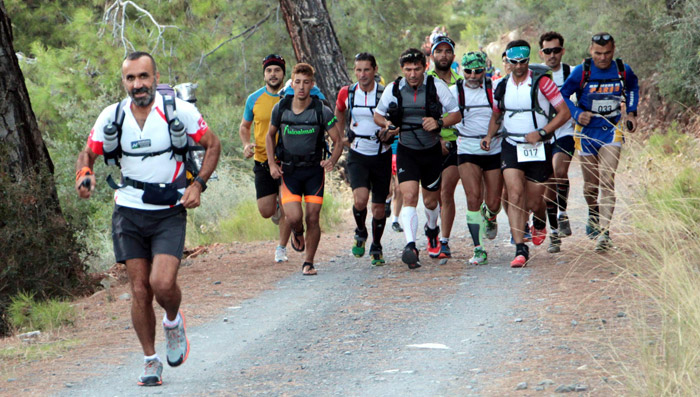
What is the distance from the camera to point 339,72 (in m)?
15.6

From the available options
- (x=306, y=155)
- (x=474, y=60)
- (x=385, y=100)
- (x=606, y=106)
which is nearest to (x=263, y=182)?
(x=306, y=155)

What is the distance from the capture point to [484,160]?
32.4 feet

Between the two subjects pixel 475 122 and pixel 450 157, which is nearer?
pixel 475 122

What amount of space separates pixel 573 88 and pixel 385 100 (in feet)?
6.46

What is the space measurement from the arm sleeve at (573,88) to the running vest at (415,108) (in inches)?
53.4

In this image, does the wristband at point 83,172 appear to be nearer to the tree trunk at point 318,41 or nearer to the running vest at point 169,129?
the running vest at point 169,129

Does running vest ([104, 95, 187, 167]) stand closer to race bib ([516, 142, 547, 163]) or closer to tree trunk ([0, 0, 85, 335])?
tree trunk ([0, 0, 85, 335])

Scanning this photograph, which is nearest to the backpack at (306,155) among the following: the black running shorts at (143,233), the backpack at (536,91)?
the backpack at (536,91)

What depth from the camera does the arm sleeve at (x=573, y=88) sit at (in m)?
9.54

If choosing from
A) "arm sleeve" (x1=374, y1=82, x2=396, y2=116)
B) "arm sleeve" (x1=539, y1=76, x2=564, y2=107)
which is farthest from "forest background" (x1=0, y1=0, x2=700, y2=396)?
"arm sleeve" (x1=374, y1=82, x2=396, y2=116)

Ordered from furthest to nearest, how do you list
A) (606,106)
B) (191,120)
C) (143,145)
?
1. (606,106)
2. (191,120)
3. (143,145)

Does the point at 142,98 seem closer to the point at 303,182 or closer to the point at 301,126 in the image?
the point at 301,126

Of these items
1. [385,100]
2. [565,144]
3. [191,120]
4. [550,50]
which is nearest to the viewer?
[191,120]

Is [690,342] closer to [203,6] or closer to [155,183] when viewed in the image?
[155,183]
